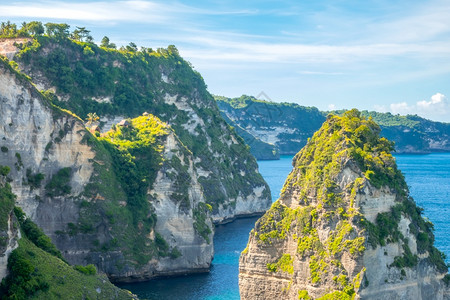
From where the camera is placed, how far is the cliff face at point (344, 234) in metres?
59.2

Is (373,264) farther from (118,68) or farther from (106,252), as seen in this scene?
(118,68)

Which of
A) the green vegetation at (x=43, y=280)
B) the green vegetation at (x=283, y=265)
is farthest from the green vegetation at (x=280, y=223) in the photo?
the green vegetation at (x=43, y=280)

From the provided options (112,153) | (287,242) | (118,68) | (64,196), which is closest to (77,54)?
(118,68)

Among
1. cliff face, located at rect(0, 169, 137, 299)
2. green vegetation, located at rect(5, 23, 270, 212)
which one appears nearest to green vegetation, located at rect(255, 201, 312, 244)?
cliff face, located at rect(0, 169, 137, 299)

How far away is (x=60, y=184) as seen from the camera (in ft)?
281

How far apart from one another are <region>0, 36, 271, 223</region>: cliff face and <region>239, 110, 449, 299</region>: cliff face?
2286 inches

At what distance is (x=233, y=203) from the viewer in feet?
455

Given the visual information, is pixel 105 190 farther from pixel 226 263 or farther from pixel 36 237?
pixel 36 237

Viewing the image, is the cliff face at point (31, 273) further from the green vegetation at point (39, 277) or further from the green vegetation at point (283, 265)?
the green vegetation at point (283, 265)

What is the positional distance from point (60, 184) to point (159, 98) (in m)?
54.9

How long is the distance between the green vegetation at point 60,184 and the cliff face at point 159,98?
2922cm

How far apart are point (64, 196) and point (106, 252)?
853cm

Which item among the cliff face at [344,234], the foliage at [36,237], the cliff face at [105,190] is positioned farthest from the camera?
the cliff face at [105,190]

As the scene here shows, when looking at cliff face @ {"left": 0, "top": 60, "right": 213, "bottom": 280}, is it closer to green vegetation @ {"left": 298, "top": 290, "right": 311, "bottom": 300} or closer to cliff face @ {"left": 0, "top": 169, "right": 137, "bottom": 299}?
cliff face @ {"left": 0, "top": 169, "right": 137, "bottom": 299}
